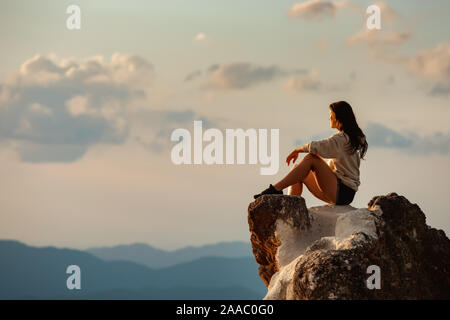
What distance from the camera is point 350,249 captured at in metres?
9.49

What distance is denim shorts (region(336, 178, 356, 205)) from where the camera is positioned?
11.2 metres

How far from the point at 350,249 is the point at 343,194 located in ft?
6.11

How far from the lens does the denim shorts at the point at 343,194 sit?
1123cm

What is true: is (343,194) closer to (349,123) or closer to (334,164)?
(334,164)

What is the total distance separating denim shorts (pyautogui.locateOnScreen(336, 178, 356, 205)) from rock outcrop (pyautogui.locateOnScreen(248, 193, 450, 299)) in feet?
0.44

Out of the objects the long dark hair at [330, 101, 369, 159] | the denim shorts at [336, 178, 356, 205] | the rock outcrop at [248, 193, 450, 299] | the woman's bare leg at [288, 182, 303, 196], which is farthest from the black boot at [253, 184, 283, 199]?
the long dark hair at [330, 101, 369, 159]

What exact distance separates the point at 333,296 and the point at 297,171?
2.52 m

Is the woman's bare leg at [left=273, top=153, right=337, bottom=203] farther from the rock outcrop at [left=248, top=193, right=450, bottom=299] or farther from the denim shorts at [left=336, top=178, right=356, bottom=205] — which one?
the rock outcrop at [left=248, top=193, right=450, bottom=299]

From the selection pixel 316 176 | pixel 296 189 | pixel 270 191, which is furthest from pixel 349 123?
pixel 270 191
